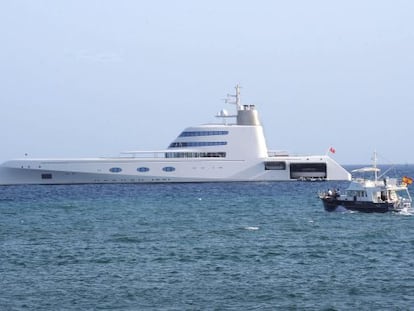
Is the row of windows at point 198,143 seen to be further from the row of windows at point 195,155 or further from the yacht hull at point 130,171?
the yacht hull at point 130,171

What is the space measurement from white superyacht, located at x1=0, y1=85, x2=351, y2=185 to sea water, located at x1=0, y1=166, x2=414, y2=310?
112 ft

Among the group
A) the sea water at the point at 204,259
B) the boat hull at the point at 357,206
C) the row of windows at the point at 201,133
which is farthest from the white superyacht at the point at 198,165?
the boat hull at the point at 357,206

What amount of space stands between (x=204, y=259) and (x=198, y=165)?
219 feet

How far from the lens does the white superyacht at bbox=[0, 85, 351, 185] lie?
104 meters

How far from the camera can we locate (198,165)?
10456cm

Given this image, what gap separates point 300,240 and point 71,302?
18854 millimetres

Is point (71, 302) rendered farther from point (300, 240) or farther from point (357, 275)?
point (300, 240)

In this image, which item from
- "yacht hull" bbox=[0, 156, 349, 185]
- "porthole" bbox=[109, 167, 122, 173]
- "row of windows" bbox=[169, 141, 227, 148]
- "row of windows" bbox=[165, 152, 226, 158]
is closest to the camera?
"yacht hull" bbox=[0, 156, 349, 185]

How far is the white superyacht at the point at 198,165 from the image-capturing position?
103812mm

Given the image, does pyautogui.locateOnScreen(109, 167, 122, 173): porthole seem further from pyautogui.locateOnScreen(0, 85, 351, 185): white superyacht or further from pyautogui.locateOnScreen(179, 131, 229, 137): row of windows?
pyautogui.locateOnScreen(179, 131, 229, 137): row of windows

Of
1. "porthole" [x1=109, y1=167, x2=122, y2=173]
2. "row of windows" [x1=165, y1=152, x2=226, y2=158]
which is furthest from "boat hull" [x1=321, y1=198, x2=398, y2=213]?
"porthole" [x1=109, y1=167, x2=122, y2=173]

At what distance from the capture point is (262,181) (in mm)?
109375

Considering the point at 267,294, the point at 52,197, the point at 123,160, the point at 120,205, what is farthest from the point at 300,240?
the point at 123,160

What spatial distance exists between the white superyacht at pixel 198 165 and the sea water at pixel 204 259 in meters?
34.0
